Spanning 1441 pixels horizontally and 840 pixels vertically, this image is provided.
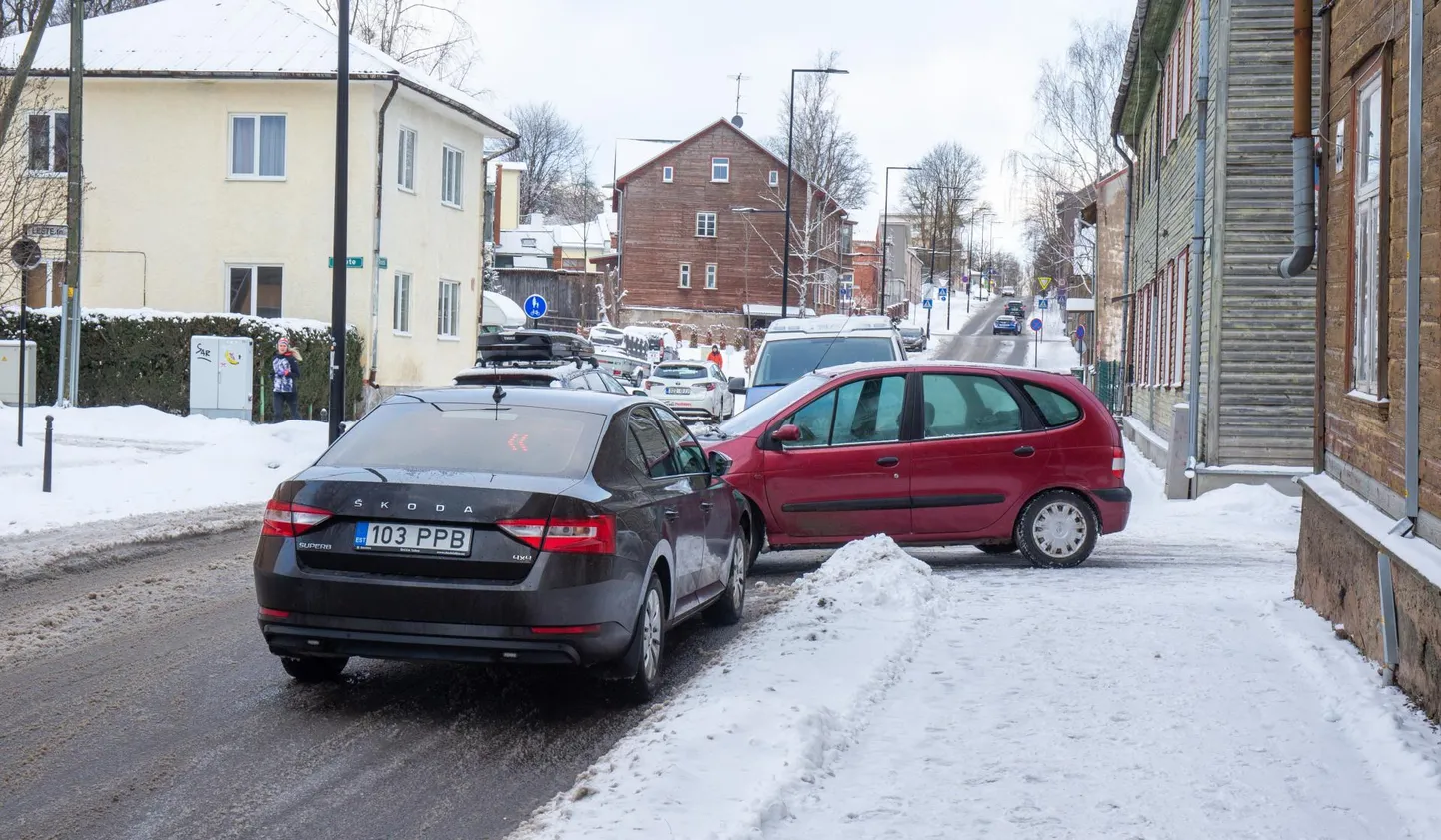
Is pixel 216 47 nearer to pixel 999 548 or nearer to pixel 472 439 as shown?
pixel 999 548

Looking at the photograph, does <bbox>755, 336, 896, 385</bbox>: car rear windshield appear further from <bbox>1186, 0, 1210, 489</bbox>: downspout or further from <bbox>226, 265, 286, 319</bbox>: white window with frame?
A: <bbox>226, 265, 286, 319</bbox>: white window with frame

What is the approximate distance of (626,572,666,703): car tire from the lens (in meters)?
6.65

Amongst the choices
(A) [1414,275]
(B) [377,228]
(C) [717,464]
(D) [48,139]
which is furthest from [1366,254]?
(D) [48,139]

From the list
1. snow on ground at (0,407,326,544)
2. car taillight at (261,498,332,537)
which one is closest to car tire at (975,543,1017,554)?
car taillight at (261,498,332,537)

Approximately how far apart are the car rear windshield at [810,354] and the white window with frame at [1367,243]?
431 inches

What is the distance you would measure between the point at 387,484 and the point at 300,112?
2679cm

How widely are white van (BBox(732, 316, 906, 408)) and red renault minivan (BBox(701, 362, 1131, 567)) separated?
26.4 feet

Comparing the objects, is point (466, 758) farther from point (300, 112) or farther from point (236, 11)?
point (236, 11)

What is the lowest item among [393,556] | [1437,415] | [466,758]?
[466,758]

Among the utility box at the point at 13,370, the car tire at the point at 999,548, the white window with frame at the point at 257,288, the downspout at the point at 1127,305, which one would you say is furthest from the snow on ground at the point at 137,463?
the downspout at the point at 1127,305

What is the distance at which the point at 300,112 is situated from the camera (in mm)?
31141

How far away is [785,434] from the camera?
1112 cm

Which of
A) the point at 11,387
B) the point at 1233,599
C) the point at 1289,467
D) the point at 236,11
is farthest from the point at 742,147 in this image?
the point at 1233,599

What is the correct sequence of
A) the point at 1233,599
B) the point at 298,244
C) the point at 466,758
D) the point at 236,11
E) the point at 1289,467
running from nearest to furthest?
the point at 466,758 < the point at 1233,599 < the point at 1289,467 < the point at 298,244 < the point at 236,11
